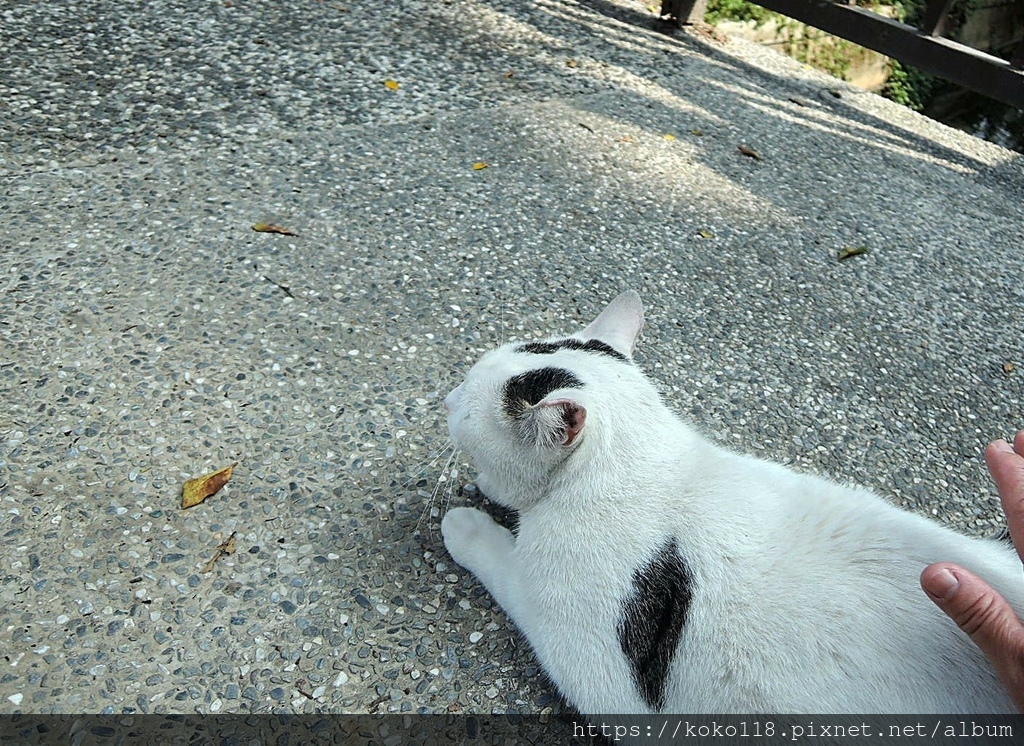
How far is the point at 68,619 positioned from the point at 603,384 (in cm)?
145

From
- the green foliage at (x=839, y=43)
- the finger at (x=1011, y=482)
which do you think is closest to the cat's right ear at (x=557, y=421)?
the finger at (x=1011, y=482)

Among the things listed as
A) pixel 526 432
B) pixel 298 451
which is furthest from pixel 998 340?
pixel 298 451

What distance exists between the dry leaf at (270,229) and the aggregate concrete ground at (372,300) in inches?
2.1

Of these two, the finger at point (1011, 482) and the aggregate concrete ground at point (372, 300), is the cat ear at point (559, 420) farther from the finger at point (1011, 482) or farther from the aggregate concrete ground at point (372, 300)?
the finger at point (1011, 482)

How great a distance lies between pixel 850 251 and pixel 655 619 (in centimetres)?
280

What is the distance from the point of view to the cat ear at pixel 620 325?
2.28 m

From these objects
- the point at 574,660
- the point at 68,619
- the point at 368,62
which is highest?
the point at 368,62

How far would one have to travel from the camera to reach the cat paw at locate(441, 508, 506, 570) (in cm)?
220

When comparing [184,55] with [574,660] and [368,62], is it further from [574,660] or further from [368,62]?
[574,660]

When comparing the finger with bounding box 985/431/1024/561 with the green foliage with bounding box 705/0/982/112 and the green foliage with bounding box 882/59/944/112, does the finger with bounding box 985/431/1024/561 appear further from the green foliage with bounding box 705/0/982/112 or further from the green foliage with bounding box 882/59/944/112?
the green foliage with bounding box 882/59/944/112

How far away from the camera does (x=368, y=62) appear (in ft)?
14.7

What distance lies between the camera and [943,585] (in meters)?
1.48

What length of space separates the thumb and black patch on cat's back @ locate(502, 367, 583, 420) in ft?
2.87

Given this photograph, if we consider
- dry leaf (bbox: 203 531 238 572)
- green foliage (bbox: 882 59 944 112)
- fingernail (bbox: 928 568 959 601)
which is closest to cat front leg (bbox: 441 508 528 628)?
dry leaf (bbox: 203 531 238 572)
